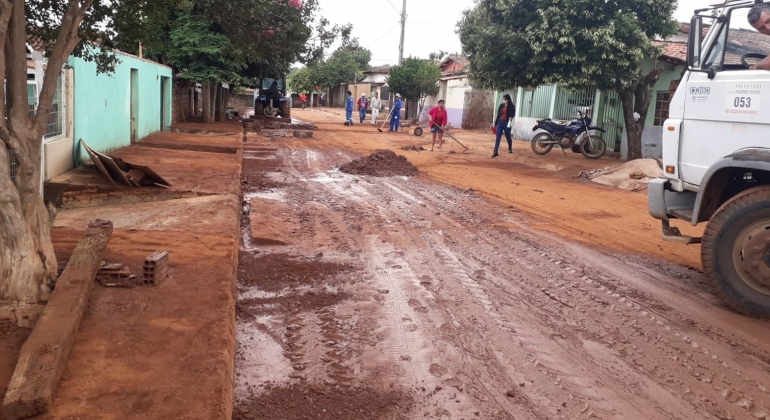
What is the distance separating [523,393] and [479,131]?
1065 inches

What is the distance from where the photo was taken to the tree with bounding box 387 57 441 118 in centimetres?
3416

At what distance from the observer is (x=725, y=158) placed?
5129mm

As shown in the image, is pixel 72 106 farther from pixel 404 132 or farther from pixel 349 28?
pixel 404 132

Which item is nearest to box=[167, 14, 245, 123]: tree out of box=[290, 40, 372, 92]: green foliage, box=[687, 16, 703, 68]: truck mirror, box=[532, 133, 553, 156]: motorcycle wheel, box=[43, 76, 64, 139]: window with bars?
box=[532, 133, 553, 156]: motorcycle wheel

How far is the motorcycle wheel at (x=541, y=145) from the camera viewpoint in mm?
17656

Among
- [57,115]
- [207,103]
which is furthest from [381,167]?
[207,103]

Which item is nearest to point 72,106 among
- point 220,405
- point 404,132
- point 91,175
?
point 91,175

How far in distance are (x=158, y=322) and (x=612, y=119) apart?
55.7 feet

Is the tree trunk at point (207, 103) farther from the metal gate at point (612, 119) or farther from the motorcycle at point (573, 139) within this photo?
the metal gate at point (612, 119)

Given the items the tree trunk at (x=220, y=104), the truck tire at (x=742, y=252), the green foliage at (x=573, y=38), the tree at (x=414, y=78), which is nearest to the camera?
the truck tire at (x=742, y=252)

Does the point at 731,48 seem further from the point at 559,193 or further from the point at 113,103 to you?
the point at 113,103

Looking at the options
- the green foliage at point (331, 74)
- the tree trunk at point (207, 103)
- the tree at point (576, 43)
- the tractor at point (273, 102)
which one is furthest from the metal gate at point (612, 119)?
A: the green foliage at point (331, 74)

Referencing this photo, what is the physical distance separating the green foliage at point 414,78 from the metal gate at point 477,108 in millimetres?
3441

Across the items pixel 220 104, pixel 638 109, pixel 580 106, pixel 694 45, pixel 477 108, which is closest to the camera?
pixel 694 45
